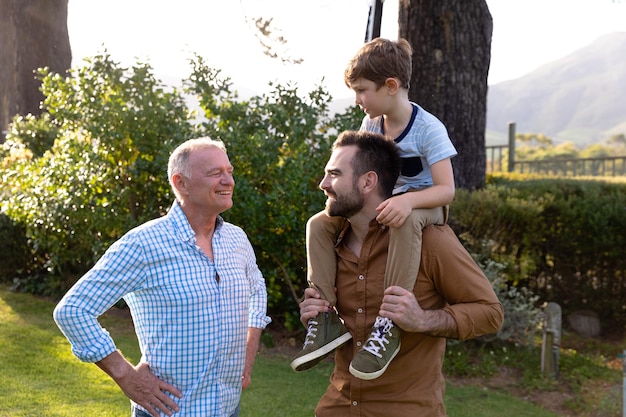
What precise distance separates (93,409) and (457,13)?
5.28 m

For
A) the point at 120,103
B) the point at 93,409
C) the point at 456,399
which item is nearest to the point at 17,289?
the point at 120,103

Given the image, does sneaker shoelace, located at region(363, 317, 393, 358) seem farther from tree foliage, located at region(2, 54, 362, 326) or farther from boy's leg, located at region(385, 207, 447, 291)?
tree foliage, located at region(2, 54, 362, 326)

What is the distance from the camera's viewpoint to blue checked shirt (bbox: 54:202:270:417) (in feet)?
9.19

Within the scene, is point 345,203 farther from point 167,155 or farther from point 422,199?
point 167,155

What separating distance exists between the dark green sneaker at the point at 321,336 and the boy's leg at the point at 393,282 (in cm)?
15

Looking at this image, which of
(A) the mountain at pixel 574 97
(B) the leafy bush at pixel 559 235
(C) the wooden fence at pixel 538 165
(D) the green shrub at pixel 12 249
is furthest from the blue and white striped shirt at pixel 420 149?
(A) the mountain at pixel 574 97

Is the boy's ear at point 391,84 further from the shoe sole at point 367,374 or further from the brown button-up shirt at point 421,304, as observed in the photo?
the shoe sole at point 367,374

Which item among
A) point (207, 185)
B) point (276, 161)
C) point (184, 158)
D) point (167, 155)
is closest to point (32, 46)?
point (167, 155)

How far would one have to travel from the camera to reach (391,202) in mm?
3020

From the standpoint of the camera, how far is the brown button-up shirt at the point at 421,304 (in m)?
2.88

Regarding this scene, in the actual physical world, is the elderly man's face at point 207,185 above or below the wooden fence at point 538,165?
above

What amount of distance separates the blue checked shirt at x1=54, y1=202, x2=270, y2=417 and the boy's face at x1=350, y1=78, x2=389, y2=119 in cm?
93

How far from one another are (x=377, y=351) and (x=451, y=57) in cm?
589

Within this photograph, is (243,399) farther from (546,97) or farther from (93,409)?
(546,97)
